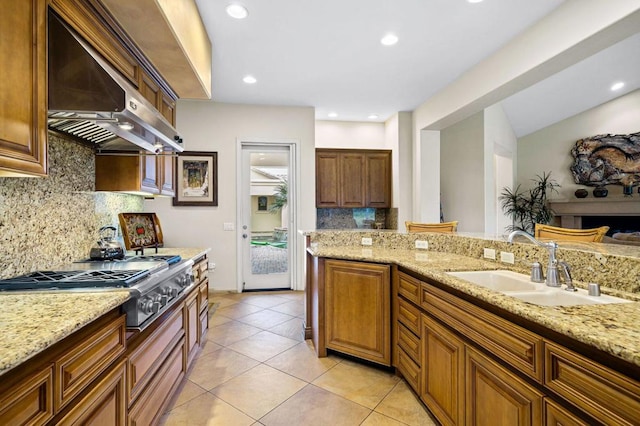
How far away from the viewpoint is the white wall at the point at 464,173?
538 centimetres

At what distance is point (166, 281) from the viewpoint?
1748 millimetres

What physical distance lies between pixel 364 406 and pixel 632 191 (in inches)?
267

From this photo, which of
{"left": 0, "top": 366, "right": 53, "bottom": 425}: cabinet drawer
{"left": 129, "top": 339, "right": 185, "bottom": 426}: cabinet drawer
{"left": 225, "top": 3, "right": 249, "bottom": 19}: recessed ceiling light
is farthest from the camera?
{"left": 225, "top": 3, "right": 249, "bottom": 19}: recessed ceiling light

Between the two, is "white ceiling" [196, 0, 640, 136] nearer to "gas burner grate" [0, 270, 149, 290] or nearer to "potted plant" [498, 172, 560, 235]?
"gas burner grate" [0, 270, 149, 290]

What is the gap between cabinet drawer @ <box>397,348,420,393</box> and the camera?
6.39 feet

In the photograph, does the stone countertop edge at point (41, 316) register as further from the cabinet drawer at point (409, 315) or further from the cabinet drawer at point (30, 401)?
the cabinet drawer at point (409, 315)

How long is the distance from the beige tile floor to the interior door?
1.61 metres

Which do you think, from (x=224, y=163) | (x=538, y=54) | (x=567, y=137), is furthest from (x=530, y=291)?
(x=567, y=137)

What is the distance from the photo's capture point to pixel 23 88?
3.61ft

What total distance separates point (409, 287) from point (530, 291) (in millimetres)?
672

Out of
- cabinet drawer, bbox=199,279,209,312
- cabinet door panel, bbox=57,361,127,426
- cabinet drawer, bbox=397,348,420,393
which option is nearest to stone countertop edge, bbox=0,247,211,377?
cabinet door panel, bbox=57,361,127,426

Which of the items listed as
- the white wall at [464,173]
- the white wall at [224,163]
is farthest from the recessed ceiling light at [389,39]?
the white wall at [464,173]

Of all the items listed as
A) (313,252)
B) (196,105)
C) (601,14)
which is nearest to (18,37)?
(313,252)

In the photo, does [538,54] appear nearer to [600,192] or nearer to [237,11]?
[237,11]
